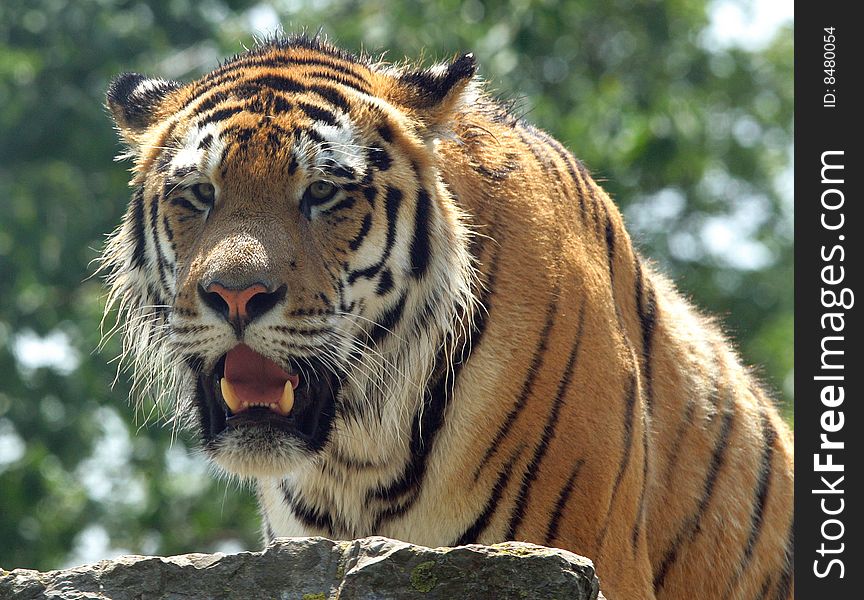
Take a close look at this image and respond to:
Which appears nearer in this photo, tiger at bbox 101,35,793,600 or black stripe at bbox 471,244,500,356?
tiger at bbox 101,35,793,600

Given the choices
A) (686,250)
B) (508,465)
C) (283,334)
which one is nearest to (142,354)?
(283,334)

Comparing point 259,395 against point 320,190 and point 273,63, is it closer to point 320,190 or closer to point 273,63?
point 320,190

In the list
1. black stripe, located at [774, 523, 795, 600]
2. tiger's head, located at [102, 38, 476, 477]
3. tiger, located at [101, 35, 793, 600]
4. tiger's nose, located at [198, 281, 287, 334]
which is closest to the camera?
tiger's nose, located at [198, 281, 287, 334]

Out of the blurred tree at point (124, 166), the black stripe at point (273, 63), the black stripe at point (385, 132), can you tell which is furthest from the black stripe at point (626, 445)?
the blurred tree at point (124, 166)

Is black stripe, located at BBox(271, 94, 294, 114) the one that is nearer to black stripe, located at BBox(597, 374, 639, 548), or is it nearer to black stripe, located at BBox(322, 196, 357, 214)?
black stripe, located at BBox(322, 196, 357, 214)

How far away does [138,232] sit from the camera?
523 centimetres

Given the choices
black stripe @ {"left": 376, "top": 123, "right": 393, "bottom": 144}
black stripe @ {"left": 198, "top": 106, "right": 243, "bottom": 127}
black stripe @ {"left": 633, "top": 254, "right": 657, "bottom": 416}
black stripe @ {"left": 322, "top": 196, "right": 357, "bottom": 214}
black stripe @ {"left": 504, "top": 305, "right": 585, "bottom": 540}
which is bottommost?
black stripe @ {"left": 504, "top": 305, "right": 585, "bottom": 540}

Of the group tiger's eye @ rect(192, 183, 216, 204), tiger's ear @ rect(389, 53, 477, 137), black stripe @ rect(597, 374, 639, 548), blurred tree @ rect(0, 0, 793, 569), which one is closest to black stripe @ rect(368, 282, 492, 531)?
black stripe @ rect(597, 374, 639, 548)

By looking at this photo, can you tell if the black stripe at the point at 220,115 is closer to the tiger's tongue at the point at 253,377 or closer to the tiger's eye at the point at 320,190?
the tiger's eye at the point at 320,190

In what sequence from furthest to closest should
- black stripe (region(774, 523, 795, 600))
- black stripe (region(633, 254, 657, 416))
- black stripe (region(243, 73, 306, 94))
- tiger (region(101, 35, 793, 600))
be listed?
black stripe (region(774, 523, 795, 600)) < black stripe (region(633, 254, 657, 416)) < black stripe (region(243, 73, 306, 94)) < tiger (region(101, 35, 793, 600))

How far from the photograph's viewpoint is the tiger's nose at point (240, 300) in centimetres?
449

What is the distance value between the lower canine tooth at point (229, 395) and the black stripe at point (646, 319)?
158 centimetres

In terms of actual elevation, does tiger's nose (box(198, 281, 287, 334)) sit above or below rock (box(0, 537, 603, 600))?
above

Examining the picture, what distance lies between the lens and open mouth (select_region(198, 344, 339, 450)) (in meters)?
4.70
